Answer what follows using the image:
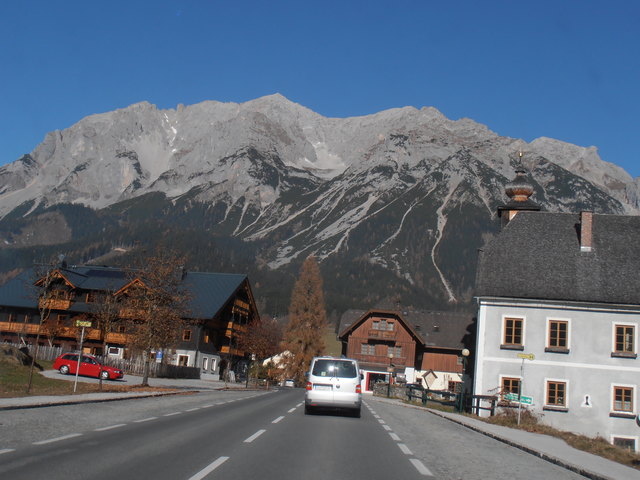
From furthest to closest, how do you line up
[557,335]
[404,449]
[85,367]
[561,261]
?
[85,367], [561,261], [557,335], [404,449]

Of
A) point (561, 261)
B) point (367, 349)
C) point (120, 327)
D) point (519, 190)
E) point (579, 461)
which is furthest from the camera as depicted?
point (367, 349)

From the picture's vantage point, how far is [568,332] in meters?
38.8

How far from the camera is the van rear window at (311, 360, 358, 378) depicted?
24.1m

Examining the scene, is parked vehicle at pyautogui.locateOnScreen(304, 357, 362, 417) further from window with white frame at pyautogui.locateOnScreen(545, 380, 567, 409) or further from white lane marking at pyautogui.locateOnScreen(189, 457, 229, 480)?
window with white frame at pyautogui.locateOnScreen(545, 380, 567, 409)

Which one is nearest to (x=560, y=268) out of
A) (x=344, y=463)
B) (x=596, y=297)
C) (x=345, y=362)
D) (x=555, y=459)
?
(x=596, y=297)

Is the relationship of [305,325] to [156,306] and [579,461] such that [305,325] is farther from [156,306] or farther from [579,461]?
[579,461]

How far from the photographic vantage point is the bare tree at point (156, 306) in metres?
38.1

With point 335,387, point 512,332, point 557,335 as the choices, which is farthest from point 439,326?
point 335,387

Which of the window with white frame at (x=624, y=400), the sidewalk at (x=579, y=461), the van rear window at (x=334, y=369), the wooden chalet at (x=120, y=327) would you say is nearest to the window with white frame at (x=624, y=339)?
the window with white frame at (x=624, y=400)

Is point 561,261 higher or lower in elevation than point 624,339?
higher

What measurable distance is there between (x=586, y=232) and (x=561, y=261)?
3025 mm

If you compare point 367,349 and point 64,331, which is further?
point 367,349

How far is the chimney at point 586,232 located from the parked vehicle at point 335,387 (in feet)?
81.0

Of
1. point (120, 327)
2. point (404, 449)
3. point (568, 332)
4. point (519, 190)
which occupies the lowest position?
point (404, 449)
